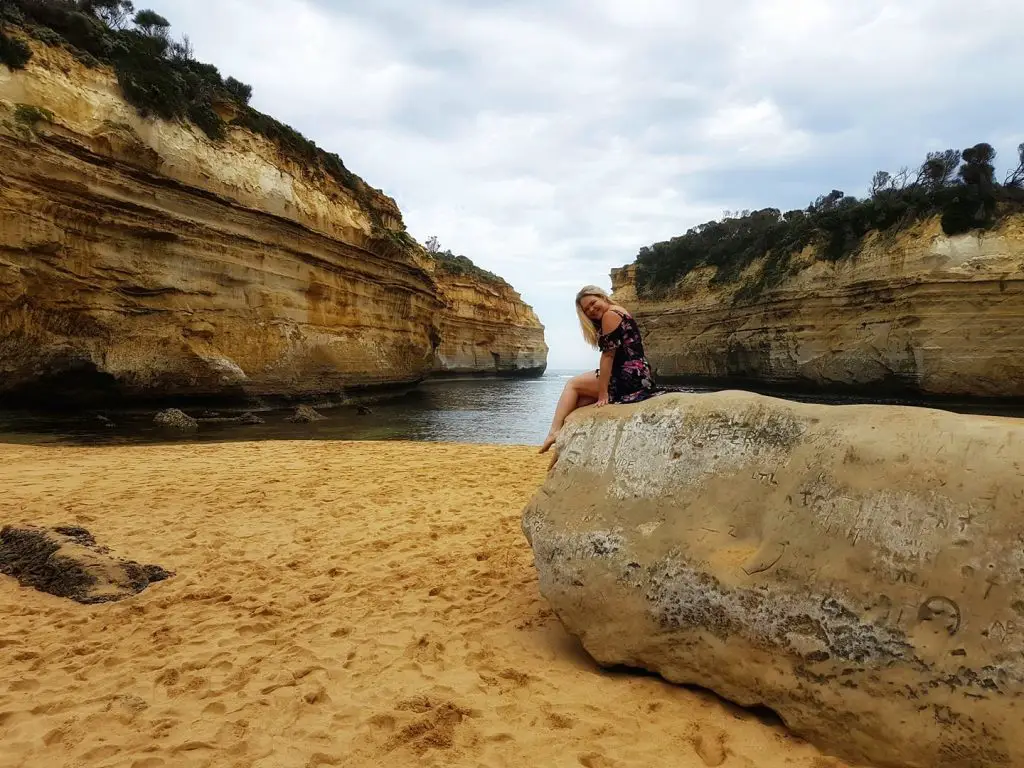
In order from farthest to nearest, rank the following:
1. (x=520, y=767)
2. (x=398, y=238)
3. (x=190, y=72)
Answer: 1. (x=398, y=238)
2. (x=190, y=72)
3. (x=520, y=767)

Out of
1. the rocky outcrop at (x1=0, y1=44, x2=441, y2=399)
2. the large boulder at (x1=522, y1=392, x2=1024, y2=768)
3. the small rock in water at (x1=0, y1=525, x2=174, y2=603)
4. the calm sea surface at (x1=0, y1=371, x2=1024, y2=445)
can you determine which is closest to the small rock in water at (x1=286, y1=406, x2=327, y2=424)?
the calm sea surface at (x1=0, y1=371, x2=1024, y2=445)

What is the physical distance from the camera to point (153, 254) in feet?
48.5

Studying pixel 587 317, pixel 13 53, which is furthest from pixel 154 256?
pixel 587 317

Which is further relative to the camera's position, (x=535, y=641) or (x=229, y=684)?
(x=535, y=641)

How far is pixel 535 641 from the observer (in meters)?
3.34

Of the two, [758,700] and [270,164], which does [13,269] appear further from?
[758,700]

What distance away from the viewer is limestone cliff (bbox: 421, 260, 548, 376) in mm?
46125

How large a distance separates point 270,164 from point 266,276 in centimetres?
375

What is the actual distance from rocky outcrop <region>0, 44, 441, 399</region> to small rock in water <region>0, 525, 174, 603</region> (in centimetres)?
1097

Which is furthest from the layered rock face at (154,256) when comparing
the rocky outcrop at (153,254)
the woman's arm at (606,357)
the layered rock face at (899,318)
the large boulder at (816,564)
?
the layered rock face at (899,318)

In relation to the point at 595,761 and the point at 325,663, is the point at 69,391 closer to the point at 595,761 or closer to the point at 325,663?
the point at 325,663

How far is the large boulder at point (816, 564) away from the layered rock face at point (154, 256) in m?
14.9

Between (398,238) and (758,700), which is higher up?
(398,238)

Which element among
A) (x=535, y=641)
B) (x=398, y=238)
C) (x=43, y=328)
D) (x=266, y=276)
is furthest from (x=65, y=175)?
(x=535, y=641)
